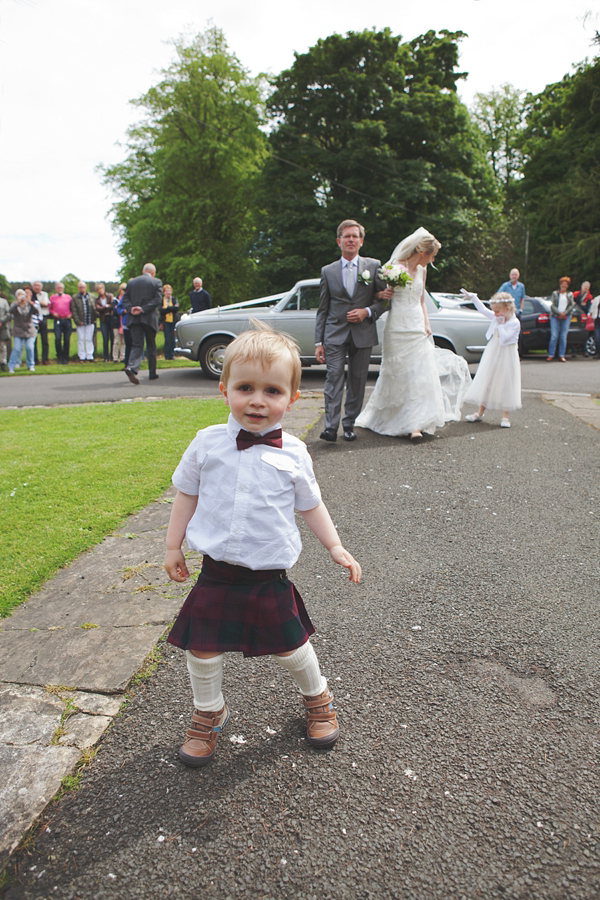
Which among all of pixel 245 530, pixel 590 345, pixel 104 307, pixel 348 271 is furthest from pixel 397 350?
pixel 590 345

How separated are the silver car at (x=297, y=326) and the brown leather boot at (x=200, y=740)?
9.84 meters

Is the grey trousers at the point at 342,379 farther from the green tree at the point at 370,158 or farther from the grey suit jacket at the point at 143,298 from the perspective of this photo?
the green tree at the point at 370,158

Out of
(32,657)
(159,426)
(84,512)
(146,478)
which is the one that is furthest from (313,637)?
(159,426)

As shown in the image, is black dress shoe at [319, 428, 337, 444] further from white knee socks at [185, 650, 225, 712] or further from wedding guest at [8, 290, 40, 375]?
wedding guest at [8, 290, 40, 375]

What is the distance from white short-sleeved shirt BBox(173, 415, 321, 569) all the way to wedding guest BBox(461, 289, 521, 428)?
20.1ft

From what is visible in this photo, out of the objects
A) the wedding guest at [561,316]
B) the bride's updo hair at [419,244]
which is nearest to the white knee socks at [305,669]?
the bride's updo hair at [419,244]

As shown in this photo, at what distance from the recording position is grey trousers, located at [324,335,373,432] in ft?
22.8

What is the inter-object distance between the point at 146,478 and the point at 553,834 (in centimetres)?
422

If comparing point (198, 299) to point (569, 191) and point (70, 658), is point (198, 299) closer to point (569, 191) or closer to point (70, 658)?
point (70, 658)

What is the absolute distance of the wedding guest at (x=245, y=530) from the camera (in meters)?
2.11

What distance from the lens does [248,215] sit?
119 ft

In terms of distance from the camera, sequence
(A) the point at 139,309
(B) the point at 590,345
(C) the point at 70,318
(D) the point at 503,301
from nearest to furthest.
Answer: (D) the point at 503,301 < (A) the point at 139,309 < (C) the point at 70,318 < (B) the point at 590,345

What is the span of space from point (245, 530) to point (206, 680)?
544mm

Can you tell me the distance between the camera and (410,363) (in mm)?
7316
